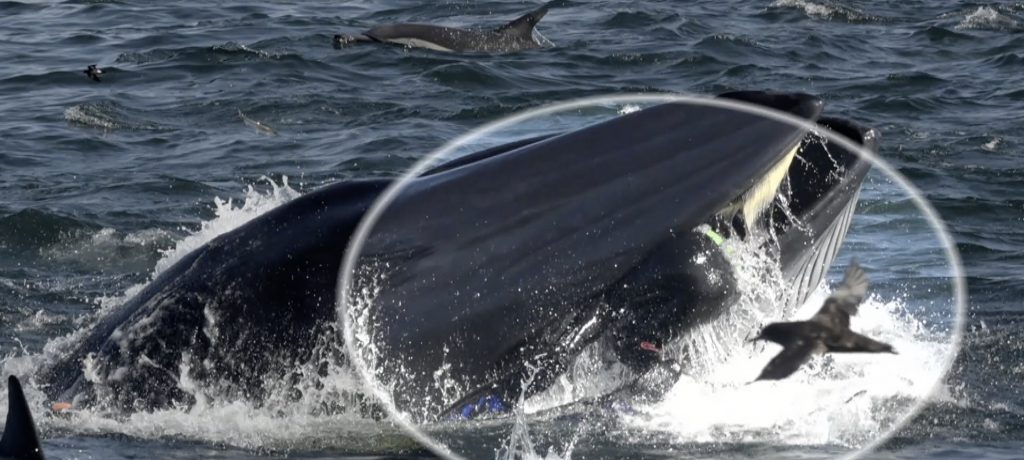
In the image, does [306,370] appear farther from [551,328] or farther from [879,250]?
[879,250]

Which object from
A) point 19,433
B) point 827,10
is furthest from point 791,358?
point 827,10

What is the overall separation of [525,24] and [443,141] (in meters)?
4.96

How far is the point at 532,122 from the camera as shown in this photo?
446 inches

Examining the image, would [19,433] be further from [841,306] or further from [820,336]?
[841,306]

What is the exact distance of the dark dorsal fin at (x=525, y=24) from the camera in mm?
21578

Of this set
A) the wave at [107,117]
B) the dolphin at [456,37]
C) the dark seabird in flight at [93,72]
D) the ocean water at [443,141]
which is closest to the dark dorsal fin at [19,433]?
the ocean water at [443,141]

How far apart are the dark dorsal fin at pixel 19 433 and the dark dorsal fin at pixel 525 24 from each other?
16.8 meters

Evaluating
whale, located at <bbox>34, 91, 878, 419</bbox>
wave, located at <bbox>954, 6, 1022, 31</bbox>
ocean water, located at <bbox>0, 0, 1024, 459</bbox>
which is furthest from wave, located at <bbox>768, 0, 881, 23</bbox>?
whale, located at <bbox>34, 91, 878, 419</bbox>

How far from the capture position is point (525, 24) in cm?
2164

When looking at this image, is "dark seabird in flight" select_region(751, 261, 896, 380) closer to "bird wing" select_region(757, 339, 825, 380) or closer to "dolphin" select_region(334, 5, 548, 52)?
"bird wing" select_region(757, 339, 825, 380)

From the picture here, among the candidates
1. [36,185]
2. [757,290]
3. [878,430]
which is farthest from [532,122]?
[36,185]

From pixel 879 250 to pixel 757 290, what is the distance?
6.21 meters

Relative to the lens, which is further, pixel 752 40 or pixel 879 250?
pixel 752 40

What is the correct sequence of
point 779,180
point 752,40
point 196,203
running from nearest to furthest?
point 779,180 < point 196,203 < point 752,40
